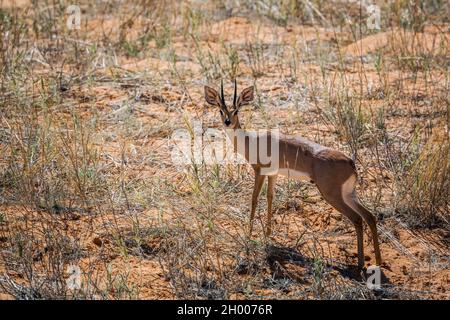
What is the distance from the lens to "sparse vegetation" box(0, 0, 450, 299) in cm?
518

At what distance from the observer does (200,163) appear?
6621mm

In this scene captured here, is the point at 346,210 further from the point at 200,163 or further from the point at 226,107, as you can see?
the point at 200,163

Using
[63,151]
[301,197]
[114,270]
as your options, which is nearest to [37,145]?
[63,151]

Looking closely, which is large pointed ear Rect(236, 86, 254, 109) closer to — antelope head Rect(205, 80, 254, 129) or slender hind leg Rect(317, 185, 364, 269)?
antelope head Rect(205, 80, 254, 129)

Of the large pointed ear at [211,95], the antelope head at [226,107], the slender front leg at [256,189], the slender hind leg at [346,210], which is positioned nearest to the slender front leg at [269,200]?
the slender front leg at [256,189]

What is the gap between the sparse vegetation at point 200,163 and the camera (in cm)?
518

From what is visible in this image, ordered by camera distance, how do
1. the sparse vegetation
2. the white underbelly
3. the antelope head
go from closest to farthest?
the sparse vegetation
the white underbelly
the antelope head

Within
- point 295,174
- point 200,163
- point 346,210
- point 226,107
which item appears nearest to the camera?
point 346,210

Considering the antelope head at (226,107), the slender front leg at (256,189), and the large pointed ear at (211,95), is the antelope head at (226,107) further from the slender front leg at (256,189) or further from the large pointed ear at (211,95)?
the slender front leg at (256,189)

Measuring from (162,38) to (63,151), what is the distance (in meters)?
2.97

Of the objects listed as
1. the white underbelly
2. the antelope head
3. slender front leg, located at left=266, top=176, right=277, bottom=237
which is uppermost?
the antelope head

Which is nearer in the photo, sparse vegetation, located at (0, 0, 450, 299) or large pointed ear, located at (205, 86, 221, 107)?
sparse vegetation, located at (0, 0, 450, 299)

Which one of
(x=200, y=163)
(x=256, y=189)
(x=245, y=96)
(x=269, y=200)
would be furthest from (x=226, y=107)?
(x=200, y=163)

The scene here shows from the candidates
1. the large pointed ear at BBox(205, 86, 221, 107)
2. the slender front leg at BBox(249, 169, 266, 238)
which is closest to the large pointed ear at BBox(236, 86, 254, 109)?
the large pointed ear at BBox(205, 86, 221, 107)
